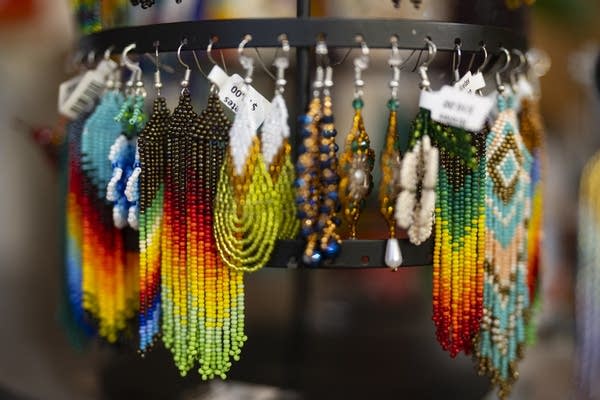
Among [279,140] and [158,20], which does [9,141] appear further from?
[279,140]

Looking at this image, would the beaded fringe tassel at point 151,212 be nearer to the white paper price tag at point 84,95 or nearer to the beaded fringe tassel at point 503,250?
the white paper price tag at point 84,95

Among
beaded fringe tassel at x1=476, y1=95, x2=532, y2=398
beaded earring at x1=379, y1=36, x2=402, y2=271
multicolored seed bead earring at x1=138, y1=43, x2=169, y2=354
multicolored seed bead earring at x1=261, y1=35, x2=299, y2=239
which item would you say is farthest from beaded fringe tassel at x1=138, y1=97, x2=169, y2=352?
beaded fringe tassel at x1=476, y1=95, x2=532, y2=398

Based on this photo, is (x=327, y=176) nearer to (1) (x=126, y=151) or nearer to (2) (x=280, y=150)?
(2) (x=280, y=150)

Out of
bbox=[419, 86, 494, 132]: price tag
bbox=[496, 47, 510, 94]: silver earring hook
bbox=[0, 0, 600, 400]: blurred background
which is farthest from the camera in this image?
bbox=[0, 0, 600, 400]: blurred background

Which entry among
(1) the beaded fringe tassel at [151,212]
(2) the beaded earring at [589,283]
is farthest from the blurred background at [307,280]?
(1) the beaded fringe tassel at [151,212]

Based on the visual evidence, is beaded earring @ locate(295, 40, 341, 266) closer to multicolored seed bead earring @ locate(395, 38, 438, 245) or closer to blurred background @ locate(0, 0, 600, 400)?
multicolored seed bead earring @ locate(395, 38, 438, 245)

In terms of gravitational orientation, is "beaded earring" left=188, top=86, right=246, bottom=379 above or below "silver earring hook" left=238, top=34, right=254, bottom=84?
below

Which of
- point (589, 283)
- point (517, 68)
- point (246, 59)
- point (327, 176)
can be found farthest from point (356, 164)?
point (589, 283)

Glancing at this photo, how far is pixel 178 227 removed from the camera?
60cm

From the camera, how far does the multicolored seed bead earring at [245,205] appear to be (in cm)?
58

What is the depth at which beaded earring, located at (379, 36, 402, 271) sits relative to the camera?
59 centimetres

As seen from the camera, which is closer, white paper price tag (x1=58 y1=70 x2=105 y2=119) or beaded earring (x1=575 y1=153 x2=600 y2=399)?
white paper price tag (x1=58 y1=70 x2=105 y2=119)

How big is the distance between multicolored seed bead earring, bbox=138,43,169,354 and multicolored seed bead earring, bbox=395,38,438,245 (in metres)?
0.23

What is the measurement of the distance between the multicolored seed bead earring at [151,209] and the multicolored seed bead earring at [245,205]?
7 cm
